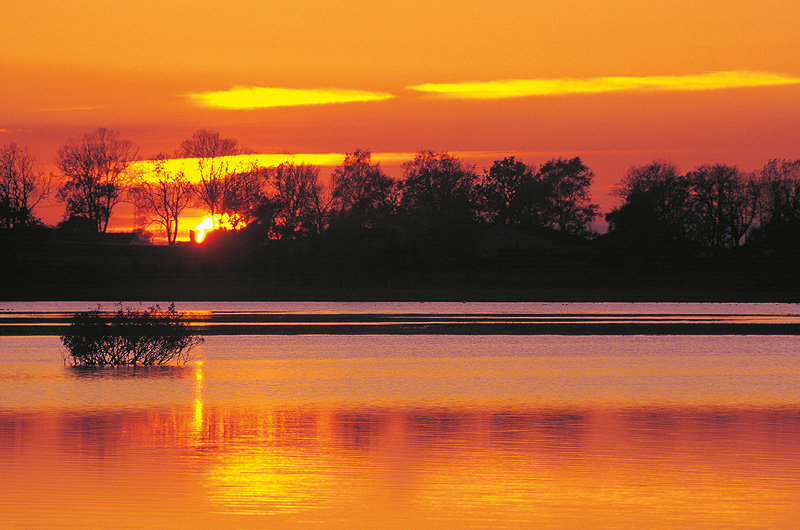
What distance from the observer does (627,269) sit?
9388 centimetres

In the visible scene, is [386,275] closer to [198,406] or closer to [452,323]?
[452,323]

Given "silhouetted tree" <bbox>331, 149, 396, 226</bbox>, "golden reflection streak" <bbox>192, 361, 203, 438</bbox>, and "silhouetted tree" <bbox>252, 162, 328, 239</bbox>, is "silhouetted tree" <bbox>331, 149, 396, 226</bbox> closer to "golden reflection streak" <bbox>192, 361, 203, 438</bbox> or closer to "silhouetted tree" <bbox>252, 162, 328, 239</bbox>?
"silhouetted tree" <bbox>252, 162, 328, 239</bbox>

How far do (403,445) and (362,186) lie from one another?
350 ft

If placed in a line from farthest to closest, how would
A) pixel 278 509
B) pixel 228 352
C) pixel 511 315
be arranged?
pixel 511 315
pixel 228 352
pixel 278 509

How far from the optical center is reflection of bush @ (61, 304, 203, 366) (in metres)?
25.8

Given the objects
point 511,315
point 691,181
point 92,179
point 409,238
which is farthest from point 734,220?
point 511,315

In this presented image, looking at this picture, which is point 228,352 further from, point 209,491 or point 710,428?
point 209,491

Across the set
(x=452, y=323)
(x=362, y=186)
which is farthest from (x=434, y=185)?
(x=452, y=323)

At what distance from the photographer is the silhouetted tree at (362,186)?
390ft

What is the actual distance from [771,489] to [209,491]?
5573 mm

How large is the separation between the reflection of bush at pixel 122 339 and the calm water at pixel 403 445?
948 mm

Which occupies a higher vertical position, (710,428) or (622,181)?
(622,181)

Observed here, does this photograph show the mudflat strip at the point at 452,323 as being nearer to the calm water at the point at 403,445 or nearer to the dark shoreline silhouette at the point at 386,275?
the calm water at the point at 403,445

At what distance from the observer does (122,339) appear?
26.2 m
